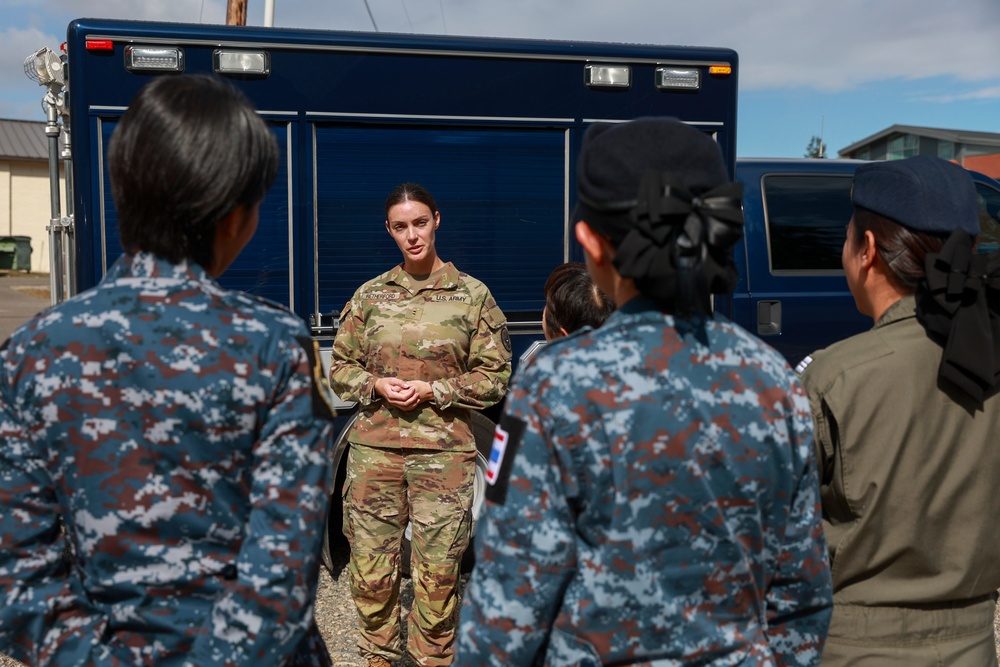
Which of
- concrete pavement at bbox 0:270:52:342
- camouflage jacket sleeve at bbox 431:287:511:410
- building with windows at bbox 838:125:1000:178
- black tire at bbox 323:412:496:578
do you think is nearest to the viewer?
camouflage jacket sleeve at bbox 431:287:511:410

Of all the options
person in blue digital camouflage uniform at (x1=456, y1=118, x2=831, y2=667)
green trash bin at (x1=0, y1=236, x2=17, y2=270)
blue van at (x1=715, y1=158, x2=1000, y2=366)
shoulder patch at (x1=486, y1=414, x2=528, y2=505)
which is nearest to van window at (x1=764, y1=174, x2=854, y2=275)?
blue van at (x1=715, y1=158, x2=1000, y2=366)

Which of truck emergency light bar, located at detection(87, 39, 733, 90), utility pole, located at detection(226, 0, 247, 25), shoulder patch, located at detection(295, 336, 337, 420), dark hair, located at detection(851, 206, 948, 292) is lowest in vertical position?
shoulder patch, located at detection(295, 336, 337, 420)

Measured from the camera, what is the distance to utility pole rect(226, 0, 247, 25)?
439 inches

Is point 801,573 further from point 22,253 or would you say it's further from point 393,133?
point 22,253

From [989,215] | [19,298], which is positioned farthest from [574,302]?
Answer: [19,298]

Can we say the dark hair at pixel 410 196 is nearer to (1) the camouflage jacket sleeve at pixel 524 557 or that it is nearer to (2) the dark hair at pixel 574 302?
(2) the dark hair at pixel 574 302

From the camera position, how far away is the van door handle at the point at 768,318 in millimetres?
5660

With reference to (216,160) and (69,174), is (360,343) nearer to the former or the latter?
(69,174)

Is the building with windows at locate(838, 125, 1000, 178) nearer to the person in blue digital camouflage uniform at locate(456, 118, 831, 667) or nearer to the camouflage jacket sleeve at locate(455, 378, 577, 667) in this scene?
the person in blue digital camouflage uniform at locate(456, 118, 831, 667)

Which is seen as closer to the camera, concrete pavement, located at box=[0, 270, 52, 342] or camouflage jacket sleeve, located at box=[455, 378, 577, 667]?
camouflage jacket sleeve, located at box=[455, 378, 577, 667]

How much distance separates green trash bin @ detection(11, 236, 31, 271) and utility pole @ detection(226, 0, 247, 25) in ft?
90.2

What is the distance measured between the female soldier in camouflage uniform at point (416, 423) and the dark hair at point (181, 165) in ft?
7.39

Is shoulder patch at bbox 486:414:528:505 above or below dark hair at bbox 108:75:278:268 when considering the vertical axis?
below

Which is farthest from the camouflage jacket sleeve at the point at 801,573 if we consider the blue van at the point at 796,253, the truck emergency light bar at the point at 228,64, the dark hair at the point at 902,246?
the blue van at the point at 796,253
